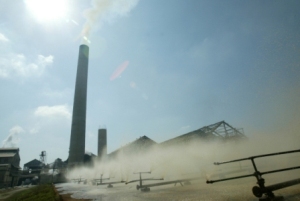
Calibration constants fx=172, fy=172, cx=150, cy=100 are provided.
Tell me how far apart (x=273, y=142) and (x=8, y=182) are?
62567mm

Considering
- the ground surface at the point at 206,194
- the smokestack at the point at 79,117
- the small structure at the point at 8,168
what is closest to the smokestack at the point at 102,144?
the smokestack at the point at 79,117

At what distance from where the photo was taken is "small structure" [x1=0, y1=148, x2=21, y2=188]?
45750mm

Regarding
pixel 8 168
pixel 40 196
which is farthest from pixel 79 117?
pixel 40 196

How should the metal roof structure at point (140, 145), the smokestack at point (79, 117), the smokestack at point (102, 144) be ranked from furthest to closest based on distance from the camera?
the smokestack at point (102, 144), the smokestack at point (79, 117), the metal roof structure at point (140, 145)

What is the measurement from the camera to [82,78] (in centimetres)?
4928

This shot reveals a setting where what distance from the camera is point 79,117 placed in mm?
47750

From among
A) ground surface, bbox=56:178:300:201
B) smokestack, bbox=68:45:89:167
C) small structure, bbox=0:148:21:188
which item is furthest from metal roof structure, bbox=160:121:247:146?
small structure, bbox=0:148:21:188

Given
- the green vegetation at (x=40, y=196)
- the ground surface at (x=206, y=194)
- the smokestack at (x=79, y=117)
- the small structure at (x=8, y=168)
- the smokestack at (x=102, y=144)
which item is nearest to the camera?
the ground surface at (x=206, y=194)

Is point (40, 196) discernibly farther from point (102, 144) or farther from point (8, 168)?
point (8, 168)

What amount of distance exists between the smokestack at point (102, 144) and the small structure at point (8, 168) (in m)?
24.4

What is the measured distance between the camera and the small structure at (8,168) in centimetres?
4575

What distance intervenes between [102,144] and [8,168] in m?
25.7

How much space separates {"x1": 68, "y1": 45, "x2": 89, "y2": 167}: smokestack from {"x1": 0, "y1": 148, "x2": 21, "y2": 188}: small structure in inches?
678

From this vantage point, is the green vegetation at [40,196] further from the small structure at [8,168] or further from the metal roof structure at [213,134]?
the small structure at [8,168]
